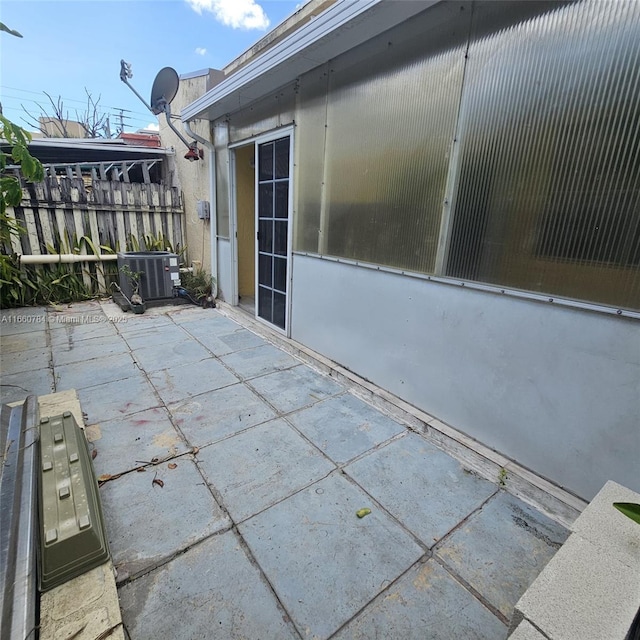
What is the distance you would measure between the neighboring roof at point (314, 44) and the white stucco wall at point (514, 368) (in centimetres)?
158

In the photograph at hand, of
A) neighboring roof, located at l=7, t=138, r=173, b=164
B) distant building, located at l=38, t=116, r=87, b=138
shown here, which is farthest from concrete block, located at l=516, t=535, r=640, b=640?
distant building, located at l=38, t=116, r=87, b=138

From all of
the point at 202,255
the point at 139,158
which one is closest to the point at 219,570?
the point at 202,255

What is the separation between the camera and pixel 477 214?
6.09 feet

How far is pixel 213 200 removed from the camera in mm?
4809

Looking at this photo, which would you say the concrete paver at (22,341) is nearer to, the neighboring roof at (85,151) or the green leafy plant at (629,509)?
the neighboring roof at (85,151)

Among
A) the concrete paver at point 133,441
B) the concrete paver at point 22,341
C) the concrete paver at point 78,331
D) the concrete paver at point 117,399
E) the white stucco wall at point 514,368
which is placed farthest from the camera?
the concrete paver at point 78,331

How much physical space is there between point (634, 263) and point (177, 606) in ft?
7.29

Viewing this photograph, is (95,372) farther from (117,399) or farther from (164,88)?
(164,88)

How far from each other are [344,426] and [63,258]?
4690mm

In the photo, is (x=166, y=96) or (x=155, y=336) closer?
(x=155, y=336)

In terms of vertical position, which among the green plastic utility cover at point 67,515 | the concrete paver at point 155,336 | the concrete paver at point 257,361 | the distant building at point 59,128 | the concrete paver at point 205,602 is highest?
the distant building at point 59,128

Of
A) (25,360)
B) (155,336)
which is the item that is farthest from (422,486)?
(25,360)

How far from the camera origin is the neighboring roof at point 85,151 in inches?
214

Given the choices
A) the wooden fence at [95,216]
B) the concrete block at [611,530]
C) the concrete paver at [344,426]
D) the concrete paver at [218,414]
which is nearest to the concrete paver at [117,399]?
the concrete paver at [218,414]
